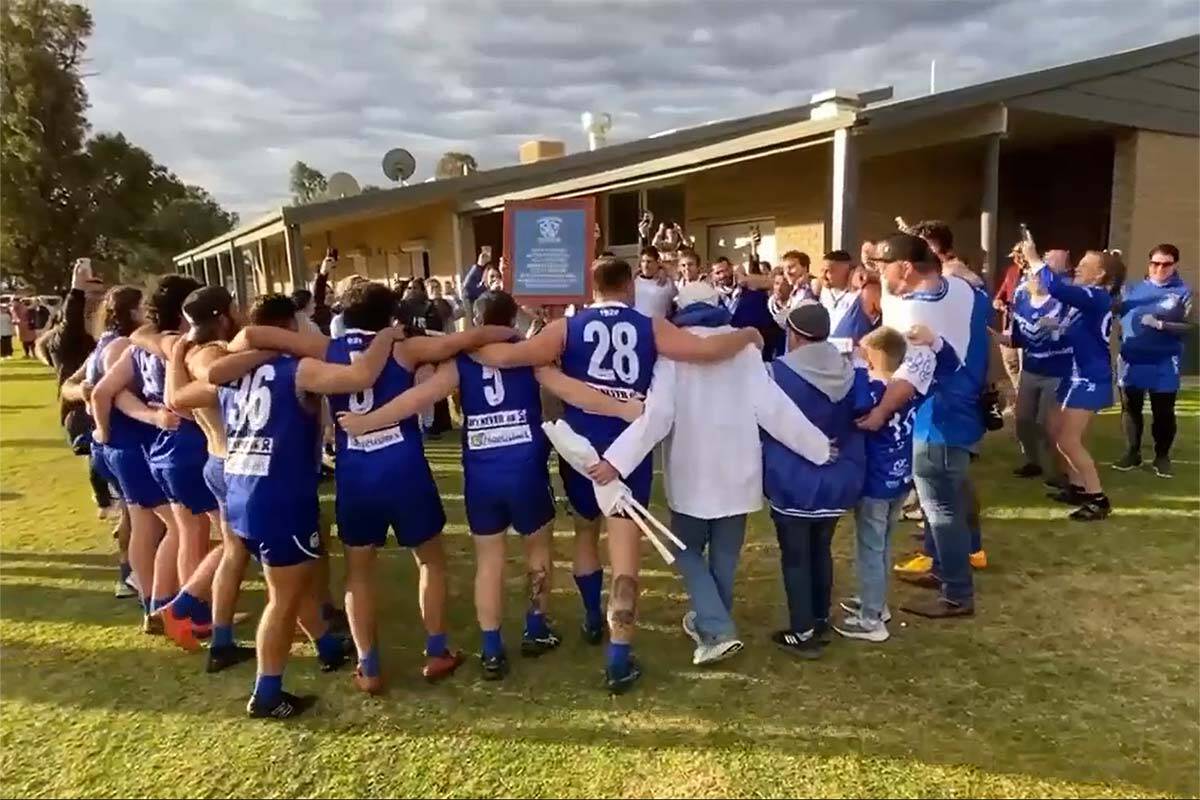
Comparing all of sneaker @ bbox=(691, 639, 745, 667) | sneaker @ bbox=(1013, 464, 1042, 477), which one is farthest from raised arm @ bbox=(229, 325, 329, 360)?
sneaker @ bbox=(1013, 464, 1042, 477)

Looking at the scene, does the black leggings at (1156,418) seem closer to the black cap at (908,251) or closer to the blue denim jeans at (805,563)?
the black cap at (908,251)

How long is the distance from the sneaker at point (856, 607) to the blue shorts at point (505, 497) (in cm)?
171

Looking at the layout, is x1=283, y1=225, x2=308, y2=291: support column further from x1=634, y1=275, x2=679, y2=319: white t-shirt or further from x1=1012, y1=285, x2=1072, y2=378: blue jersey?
x1=1012, y1=285, x2=1072, y2=378: blue jersey

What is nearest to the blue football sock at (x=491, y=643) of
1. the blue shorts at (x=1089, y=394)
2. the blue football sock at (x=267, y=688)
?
the blue football sock at (x=267, y=688)

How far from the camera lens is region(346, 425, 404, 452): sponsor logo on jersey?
133 inches

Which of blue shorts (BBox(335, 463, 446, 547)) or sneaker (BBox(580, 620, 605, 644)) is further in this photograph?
sneaker (BBox(580, 620, 605, 644))

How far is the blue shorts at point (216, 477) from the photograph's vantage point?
3684 millimetres

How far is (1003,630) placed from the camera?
159 inches

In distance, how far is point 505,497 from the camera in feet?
11.7

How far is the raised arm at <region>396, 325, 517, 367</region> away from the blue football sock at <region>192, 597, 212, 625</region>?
1858 mm

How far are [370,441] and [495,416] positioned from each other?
0.53 m

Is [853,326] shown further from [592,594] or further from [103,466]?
[103,466]

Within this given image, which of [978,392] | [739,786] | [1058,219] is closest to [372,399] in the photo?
[739,786]

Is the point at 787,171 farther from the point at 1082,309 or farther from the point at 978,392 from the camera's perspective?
the point at 978,392
